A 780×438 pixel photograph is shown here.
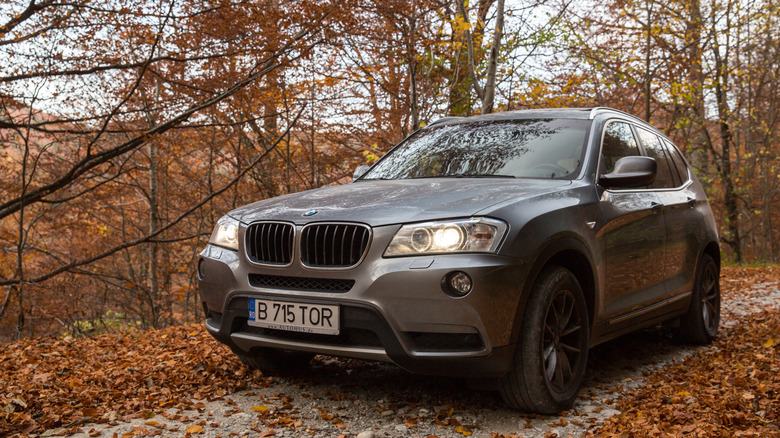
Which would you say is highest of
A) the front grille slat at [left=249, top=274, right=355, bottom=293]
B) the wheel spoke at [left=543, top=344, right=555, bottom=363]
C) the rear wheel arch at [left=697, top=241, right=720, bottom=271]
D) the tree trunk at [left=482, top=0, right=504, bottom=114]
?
the tree trunk at [left=482, top=0, right=504, bottom=114]

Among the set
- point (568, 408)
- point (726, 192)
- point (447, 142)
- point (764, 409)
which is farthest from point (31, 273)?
point (726, 192)

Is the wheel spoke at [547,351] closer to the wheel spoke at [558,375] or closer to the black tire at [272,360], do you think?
the wheel spoke at [558,375]

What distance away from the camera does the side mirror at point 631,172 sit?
4.15m

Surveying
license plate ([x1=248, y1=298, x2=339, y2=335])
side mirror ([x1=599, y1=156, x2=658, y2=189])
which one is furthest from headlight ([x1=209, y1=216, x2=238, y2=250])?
side mirror ([x1=599, y1=156, x2=658, y2=189])

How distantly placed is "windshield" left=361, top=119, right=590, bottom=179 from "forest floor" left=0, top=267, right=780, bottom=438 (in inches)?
54.1

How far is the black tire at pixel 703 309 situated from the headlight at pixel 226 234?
12.8ft

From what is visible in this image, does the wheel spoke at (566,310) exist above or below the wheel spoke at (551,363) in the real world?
above

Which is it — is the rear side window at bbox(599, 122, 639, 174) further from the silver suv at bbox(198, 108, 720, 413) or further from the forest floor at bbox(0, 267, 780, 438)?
the forest floor at bbox(0, 267, 780, 438)

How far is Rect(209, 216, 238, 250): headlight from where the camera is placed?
3.84 metres

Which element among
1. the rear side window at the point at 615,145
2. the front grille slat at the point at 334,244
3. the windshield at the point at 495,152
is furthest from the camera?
the rear side window at the point at 615,145

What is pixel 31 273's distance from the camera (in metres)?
10.1

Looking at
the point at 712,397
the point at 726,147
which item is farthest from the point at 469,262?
the point at 726,147

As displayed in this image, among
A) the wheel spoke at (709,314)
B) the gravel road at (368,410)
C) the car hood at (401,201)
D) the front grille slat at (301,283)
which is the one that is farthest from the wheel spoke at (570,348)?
the wheel spoke at (709,314)

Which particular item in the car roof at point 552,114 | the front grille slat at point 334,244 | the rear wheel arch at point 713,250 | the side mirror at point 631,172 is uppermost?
the car roof at point 552,114
